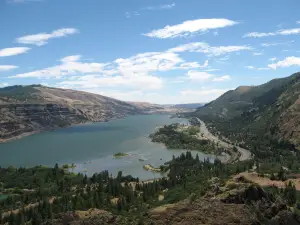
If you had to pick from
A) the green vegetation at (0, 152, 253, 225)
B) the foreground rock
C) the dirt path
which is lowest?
the green vegetation at (0, 152, 253, 225)

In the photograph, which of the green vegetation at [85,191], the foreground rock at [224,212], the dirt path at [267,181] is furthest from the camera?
the dirt path at [267,181]

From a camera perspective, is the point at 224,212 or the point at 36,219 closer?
the point at 224,212

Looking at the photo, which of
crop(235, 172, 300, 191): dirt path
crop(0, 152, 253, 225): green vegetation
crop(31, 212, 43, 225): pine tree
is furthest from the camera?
crop(235, 172, 300, 191): dirt path

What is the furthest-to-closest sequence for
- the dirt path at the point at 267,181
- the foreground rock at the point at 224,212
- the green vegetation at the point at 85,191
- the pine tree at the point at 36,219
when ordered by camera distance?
the dirt path at the point at 267,181, the green vegetation at the point at 85,191, the pine tree at the point at 36,219, the foreground rock at the point at 224,212

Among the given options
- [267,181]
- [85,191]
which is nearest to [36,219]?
[85,191]

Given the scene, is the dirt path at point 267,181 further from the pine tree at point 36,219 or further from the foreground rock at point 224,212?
the pine tree at point 36,219

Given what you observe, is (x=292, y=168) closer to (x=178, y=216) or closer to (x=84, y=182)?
(x=84, y=182)

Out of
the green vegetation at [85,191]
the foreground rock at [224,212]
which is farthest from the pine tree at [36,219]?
the foreground rock at [224,212]

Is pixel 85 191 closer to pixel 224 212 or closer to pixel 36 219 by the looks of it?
pixel 36 219

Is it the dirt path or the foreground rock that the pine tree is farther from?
the dirt path

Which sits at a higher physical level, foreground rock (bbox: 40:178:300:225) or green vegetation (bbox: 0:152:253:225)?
foreground rock (bbox: 40:178:300:225)

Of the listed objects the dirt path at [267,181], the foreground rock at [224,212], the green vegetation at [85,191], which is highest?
the foreground rock at [224,212]

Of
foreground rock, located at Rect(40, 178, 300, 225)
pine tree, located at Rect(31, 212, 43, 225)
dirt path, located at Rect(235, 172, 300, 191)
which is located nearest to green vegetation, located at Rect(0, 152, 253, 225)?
pine tree, located at Rect(31, 212, 43, 225)

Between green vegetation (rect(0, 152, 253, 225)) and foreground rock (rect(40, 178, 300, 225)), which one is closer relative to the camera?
foreground rock (rect(40, 178, 300, 225))
